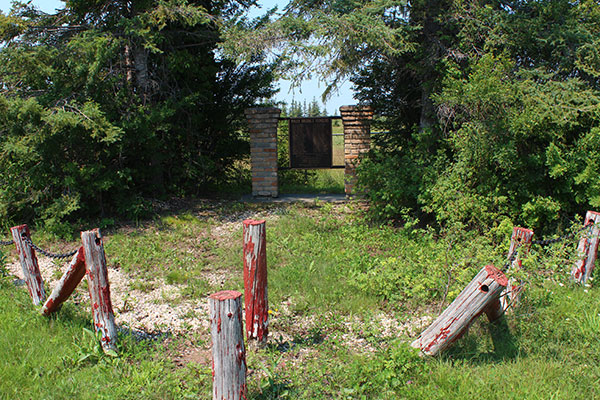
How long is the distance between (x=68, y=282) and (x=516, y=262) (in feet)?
13.1

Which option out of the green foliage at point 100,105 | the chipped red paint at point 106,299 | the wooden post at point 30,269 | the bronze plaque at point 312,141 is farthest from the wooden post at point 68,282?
the bronze plaque at point 312,141

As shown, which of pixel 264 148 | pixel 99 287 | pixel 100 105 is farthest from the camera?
pixel 264 148

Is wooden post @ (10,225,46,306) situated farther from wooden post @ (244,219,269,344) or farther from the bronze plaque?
the bronze plaque

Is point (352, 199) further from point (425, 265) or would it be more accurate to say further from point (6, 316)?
point (6, 316)

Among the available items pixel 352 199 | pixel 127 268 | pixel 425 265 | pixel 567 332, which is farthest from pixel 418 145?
pixel 127 268

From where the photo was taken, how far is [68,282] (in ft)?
12.7

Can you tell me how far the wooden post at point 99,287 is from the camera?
3.55m

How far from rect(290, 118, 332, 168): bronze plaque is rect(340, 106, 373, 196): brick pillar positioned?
1.22 metres

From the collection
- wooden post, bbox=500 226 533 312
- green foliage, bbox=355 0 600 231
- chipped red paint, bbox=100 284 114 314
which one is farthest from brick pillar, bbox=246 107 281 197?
chipped red paint, bbox=100 284 114 314

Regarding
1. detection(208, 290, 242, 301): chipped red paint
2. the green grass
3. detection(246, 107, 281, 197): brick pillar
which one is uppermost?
detection(246, 107, 281, 197): brick pillar

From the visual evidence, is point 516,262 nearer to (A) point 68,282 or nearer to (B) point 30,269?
(A) point 68,282

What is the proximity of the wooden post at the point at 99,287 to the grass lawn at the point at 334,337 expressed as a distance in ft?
0.47

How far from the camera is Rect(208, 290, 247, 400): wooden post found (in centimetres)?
282

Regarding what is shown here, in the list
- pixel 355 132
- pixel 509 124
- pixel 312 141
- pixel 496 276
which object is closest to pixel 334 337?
pixel 496 276
